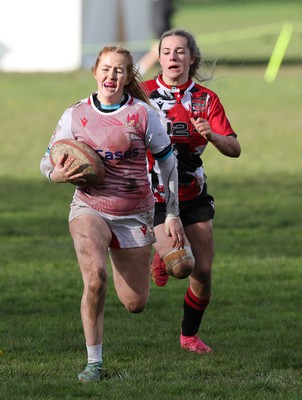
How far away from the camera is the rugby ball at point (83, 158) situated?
688 centimetres

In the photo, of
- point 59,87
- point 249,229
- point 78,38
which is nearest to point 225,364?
point 249,229

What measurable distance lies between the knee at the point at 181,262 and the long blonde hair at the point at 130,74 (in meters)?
0.99

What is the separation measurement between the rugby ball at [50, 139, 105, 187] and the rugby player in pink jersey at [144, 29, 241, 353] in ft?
2.78

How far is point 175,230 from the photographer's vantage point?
23.9 feet

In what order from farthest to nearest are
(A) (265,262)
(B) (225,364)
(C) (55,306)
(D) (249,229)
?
(D) (249,229), (A) (265,262), (C) (55,306), (B) (225,364)

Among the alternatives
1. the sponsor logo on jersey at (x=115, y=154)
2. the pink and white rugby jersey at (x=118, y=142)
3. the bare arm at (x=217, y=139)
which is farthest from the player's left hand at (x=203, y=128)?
the sponsor logo on jersey at (x=115, y=154)

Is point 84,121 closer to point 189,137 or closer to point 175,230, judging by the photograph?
point 175,230

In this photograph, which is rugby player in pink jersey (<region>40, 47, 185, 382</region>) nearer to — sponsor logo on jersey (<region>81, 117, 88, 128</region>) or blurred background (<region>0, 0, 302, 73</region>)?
sponsor logo on jersey (<region>81, 117, 88, 128</region>)

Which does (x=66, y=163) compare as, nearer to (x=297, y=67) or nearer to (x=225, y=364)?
(x=225, y=364)

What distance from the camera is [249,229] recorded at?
45.5 ft

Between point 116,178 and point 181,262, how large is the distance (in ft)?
2.32

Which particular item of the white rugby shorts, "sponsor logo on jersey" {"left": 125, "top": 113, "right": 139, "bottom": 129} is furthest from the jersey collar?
the white rugby shorts

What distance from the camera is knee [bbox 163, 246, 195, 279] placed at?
739cm

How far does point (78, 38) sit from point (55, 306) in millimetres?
27267
